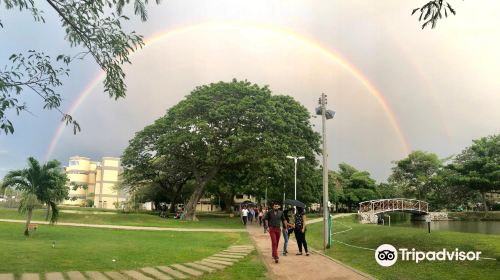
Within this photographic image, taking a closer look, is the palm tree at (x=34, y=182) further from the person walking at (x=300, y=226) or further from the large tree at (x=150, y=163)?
the large tree at (x=150, y=163)

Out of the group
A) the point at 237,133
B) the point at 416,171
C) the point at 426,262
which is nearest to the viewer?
the point at 426,262

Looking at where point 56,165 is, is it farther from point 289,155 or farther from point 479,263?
point 289,155

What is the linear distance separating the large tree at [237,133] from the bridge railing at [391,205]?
1039 centimetres

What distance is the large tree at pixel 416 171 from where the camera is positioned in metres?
64.9

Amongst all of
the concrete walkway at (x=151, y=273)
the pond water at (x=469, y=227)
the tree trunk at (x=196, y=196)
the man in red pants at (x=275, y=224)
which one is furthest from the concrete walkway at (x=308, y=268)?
the tree trunk at (x=196, y=196)

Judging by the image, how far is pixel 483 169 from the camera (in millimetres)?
47094

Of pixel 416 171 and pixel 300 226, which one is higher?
pixel 416 171

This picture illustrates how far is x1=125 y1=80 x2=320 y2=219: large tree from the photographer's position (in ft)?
119

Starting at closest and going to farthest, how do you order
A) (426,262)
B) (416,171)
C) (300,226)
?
(426,262) < (300,226) < (416,171)

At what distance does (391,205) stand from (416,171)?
19.9 m

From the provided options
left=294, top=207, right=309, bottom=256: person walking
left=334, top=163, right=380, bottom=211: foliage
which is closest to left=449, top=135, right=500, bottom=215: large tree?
left=334, top=163, right=380, bottom=211: foliage

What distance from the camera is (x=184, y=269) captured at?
10.2m

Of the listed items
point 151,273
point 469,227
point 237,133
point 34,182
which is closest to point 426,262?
point 151,273

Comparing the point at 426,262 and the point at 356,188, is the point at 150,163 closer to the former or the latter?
the point at 426,262
